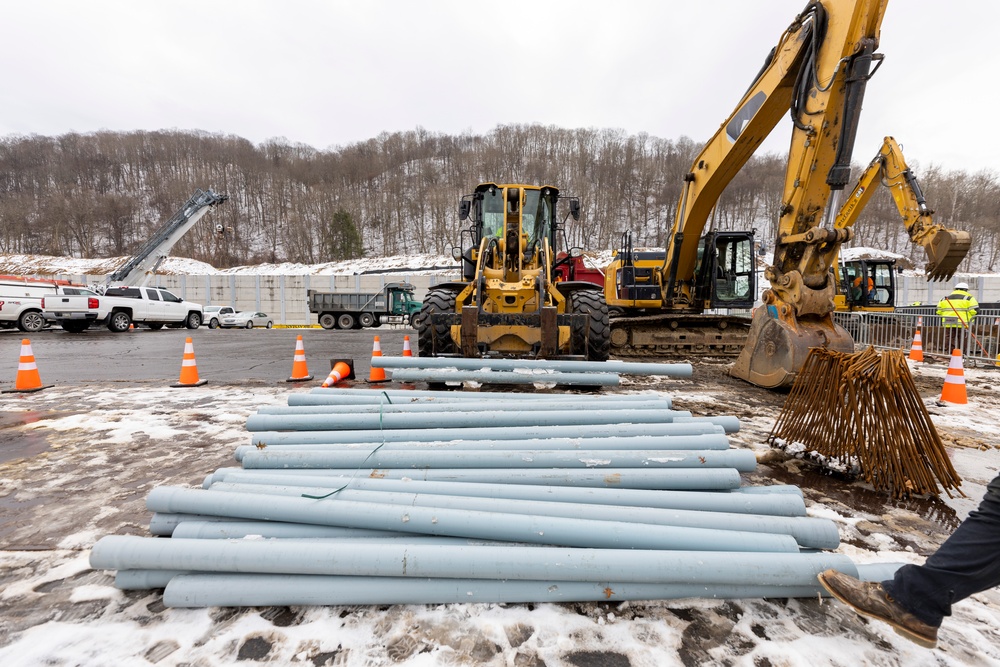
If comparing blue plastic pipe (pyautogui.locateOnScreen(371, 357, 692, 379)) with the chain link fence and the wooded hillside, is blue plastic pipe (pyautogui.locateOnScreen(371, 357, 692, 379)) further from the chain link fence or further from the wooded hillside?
the wooded hillside

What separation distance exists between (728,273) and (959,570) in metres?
9.59

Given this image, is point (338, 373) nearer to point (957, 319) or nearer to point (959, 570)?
point (959, 570)

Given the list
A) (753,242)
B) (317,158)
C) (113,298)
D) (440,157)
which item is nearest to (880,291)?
(753,242)

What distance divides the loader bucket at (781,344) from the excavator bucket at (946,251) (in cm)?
220

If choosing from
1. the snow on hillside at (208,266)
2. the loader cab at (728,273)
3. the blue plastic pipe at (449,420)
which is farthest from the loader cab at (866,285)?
the snow on hillside at (208,266)

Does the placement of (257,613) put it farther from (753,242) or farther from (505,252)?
(753,242)

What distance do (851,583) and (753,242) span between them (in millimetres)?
9939

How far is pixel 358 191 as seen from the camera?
5512 centimetres

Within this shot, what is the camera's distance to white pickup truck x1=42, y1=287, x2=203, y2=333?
1628 centimetres

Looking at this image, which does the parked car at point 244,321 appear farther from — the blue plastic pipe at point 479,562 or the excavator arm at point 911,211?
the excavator arm at point 911,211

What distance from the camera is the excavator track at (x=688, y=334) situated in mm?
9500

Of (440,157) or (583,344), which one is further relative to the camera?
(440,157)

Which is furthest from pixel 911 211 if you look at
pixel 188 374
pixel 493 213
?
pixel 188 374

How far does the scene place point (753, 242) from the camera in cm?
1000
